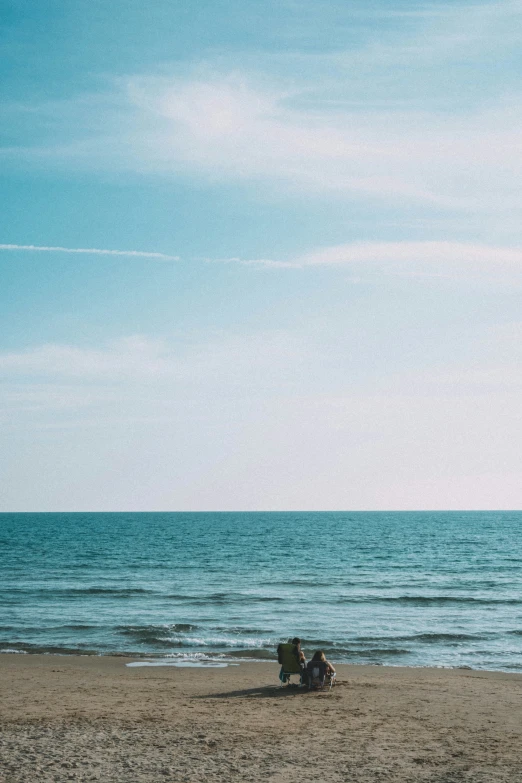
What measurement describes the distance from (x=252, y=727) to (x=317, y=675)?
4407 millimetres

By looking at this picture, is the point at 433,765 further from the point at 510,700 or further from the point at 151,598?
the point at 151,598

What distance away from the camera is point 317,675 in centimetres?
1734

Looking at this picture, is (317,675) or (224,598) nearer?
(317,675)

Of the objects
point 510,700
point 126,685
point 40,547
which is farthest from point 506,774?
point 40,547

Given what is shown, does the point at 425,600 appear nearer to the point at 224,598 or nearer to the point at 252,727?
the point at 224,598

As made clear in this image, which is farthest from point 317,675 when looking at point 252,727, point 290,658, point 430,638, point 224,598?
point 224,598

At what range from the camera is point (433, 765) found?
35.8 feet

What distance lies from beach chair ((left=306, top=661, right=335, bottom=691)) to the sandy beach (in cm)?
40

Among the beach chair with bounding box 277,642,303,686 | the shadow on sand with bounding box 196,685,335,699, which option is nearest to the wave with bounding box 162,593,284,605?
the shadow on sand with bounding box 196,685,335,699

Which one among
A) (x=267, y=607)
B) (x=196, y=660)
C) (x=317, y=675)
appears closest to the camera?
(x=317, y=675)

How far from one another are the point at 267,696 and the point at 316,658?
5.31 feet

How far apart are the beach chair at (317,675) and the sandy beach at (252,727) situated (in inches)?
15.9

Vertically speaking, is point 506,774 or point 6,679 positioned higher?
point 506,774

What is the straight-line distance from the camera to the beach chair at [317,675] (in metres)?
17.4
